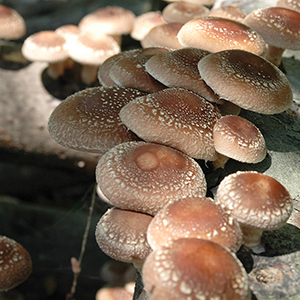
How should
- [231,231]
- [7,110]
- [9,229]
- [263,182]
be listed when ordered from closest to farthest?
[231,231], [263,182], [9,229], [7,110]

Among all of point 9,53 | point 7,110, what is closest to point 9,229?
point 7,110

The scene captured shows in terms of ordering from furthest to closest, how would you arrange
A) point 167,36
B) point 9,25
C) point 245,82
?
point 9,25, point 167,36, point 245,82

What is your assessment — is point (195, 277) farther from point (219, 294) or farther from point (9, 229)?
point (9, 229)

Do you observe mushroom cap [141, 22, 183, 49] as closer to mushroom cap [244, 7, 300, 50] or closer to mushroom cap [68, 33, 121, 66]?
mushroom cap [244, 7, 300, 50]

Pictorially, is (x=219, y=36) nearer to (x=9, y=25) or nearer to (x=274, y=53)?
(x=274, y=53)

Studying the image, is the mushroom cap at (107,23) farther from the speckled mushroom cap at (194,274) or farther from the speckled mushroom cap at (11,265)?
the speckled mushroom cap at (194,274)

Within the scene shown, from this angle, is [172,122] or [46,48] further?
[46,48]

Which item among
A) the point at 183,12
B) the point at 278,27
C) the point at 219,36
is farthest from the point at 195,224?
the point at 183,12

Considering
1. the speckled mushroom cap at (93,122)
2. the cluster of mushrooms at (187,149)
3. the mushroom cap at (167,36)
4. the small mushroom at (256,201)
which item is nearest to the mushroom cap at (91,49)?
the mushroom cap at (167,36)
